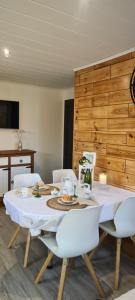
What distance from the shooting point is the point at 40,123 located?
5055 mm

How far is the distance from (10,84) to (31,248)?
3.10 m

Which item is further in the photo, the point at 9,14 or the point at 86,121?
the point at 86,121

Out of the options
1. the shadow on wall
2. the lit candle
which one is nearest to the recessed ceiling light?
the lit candle

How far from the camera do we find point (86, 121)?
3371 mm

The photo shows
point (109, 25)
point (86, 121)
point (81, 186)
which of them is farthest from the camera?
point (86, 121)

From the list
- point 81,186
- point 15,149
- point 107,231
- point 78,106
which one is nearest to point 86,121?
point 78,106

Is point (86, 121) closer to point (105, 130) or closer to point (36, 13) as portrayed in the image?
point (105, 130)

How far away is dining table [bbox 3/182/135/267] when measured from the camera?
186 cm

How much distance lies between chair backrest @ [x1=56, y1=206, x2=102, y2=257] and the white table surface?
17 centimetres

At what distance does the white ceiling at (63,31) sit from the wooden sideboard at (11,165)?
5.11ft

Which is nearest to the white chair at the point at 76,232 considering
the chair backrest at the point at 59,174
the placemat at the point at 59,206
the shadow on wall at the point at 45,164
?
the placemat at the point at 59,206

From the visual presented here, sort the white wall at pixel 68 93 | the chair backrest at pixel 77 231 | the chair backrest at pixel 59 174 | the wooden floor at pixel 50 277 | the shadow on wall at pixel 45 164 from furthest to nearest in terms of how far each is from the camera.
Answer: the shadow on wall at pixel 45 164 → the white wall at pixel 68 93 → the chair backrest at pixel 59 174 → the wooden floor at pixel 50 277 → the chair backrest at pixel 77 231

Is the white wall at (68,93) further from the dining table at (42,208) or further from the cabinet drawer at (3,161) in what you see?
the dining table at (42,208)

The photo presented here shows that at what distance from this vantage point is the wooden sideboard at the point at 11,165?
13.6 ft
